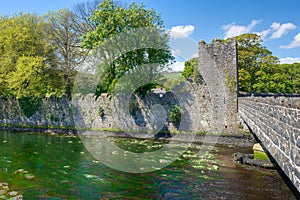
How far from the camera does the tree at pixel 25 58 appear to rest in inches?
820

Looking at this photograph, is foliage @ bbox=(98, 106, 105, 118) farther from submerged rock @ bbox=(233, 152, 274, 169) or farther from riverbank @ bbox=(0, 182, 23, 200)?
riverbank @ bbox=(0, 182, 23, 200)

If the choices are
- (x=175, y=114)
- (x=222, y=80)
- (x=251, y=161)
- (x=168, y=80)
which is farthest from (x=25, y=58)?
(x=251, y=161)

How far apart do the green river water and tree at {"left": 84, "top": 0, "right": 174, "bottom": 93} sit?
7.92 meters

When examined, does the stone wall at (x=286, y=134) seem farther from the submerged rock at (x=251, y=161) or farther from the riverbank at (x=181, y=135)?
the riverbank at (x=181, y=135)

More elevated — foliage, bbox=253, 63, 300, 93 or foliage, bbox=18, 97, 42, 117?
foliage, bbox=253, 63, 300, 93

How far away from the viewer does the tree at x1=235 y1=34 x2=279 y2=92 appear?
28.4 meters

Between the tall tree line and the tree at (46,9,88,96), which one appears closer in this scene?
the tall tree line

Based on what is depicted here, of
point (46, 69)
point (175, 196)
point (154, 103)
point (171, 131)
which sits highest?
point (46, 69)

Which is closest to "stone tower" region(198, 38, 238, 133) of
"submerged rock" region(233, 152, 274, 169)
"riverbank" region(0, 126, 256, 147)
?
"riverbank" region(0, 126, 256, 147)

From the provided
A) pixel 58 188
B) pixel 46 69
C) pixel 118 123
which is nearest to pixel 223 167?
pixel 58 188

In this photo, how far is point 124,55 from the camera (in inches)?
741

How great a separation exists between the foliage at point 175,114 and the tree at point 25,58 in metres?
10.6

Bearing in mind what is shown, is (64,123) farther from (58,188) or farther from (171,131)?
(58,188)

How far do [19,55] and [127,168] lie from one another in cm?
1647
